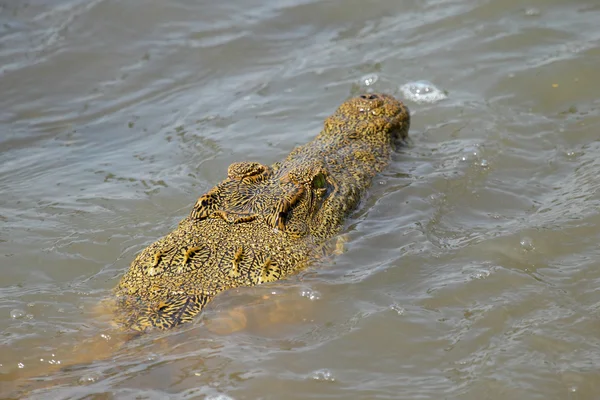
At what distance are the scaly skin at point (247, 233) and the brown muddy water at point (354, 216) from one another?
139 millimetres

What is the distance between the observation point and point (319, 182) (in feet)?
18.6

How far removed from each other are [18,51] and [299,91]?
378 centimetres

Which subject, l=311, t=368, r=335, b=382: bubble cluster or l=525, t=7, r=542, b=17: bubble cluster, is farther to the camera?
l=525, t=7, r=542, b=17: bubble cluster

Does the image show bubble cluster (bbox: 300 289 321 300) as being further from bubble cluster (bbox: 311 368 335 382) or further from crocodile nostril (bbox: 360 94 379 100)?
crocodile nostril (bbox: 360 94 379 100)

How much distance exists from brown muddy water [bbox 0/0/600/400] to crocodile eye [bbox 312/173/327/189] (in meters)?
0.53

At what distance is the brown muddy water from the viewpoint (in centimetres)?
425

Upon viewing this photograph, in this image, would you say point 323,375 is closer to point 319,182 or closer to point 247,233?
point 247,233

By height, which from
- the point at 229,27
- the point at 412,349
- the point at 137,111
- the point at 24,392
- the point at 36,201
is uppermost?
the point at 229,27

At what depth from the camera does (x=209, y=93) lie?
886cm

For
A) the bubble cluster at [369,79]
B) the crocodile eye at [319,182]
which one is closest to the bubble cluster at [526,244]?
the crocodile eye at [319,182]

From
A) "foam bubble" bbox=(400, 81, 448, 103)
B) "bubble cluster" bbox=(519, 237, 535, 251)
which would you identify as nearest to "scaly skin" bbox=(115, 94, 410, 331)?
"bubble cluster" bbox=(519, 237, 535, 251)

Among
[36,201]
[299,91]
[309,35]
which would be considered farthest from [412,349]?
[309,35]

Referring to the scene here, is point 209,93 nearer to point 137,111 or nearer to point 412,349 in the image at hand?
point 137,111

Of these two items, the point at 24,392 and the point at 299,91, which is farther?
the point at 299,91
